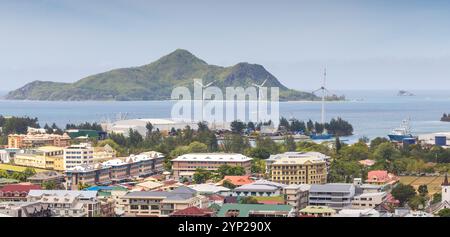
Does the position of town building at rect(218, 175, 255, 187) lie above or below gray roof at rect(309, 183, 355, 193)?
below

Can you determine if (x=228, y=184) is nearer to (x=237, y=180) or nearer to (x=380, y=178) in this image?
(x=237, y=180)

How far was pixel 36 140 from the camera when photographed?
1032 centimetres

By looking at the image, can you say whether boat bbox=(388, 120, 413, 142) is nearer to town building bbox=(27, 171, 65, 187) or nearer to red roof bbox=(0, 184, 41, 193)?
town building bbox=(27, 171, 65, 187)

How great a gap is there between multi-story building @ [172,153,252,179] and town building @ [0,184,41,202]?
186 centimetres

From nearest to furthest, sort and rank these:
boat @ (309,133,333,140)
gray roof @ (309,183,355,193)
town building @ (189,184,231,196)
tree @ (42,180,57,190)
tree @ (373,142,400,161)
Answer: gray roof @ (309,183,355,193)
town building @ (189,184,231,196)
tree @ (42,180,57,190)
tree @ (373,142,400,161)
boat @ (309,133,333,140)

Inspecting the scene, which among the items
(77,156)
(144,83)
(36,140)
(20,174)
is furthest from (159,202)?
(144,83)

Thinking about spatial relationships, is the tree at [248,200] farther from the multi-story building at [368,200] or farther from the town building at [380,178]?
the town building at [380,178]

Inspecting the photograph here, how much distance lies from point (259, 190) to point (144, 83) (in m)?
16.9

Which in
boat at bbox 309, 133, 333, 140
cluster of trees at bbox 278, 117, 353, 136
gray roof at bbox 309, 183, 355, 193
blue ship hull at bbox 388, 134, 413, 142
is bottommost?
gray roof at bbox 309, 183, 355, 193

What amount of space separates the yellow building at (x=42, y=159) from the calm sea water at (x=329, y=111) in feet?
17.5

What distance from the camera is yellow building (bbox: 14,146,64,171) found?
8.24m

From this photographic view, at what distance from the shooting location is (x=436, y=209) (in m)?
4.72

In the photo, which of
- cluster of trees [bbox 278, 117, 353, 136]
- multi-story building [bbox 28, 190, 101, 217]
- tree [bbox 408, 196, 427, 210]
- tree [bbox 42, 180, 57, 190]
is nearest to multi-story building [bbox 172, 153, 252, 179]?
tree [bbox 42, 180, 57, 190]
